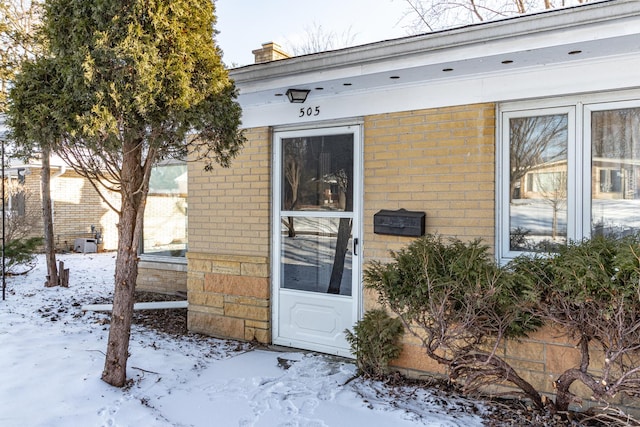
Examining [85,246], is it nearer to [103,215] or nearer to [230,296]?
[103,215]

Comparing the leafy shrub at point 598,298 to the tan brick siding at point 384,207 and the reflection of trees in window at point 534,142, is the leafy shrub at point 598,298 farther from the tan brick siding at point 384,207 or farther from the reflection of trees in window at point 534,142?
the reflection of trees in window at point 534,142

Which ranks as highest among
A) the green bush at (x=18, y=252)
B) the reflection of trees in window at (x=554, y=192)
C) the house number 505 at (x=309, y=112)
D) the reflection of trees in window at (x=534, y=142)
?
the house number 505 at (x=309, y=112)

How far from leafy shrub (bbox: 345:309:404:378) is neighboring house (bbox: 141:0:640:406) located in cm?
21

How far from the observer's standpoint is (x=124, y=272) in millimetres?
3598

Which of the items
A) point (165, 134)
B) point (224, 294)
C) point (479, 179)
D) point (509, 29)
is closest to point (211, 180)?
point (224, 294)

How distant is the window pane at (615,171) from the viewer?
3.39 metres

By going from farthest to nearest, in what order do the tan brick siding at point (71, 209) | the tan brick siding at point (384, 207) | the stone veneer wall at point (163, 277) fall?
the tan brick siding at point (71, 209) → the stone veneer wall at point (163, 277) → the tan brick siding at point (384, 207)

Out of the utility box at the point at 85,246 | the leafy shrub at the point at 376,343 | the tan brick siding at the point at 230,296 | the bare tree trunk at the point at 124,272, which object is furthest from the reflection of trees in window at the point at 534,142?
the utility box at the point at 85,246

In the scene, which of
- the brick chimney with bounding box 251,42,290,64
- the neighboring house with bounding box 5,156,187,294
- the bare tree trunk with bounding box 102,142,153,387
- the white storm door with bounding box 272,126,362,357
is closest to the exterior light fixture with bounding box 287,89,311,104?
the white storm door with bounding box 272,126,362,357

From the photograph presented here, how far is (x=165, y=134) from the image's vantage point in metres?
3.46

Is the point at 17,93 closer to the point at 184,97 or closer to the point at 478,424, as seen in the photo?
the point at 184,97

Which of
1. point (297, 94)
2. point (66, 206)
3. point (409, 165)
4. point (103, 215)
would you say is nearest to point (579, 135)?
point (409, 165)

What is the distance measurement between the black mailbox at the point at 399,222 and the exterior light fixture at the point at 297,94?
4.40 ft

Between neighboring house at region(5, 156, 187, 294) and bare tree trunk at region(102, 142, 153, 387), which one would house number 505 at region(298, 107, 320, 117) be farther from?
neighboring house at region(5, 156, 187, 294)
